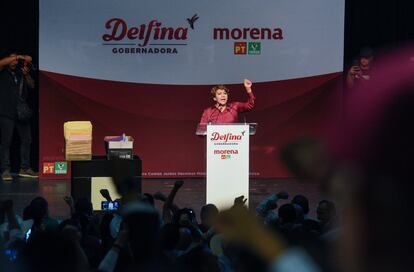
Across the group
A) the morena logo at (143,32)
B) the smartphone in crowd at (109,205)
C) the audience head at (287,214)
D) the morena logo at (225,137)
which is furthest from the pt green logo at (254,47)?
the audience head at (287,214)

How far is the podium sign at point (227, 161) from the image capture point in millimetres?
7516

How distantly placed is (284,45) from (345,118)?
1056cm

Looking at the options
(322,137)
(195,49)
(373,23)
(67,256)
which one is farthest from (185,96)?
(322,137)

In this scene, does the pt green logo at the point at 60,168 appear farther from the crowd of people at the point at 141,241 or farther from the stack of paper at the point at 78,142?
the crowd of people at the point at 141,241

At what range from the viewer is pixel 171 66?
431 inches

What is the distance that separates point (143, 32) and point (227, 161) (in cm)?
390

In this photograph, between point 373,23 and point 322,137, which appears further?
point 373,23

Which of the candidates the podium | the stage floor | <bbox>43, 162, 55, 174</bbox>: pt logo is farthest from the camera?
the podium

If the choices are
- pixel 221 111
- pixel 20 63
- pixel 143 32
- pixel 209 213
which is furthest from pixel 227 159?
pixel 209 213

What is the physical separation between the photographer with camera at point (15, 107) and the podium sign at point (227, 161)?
13.1ft

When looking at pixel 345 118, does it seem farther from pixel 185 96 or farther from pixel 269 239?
pixel 185 96

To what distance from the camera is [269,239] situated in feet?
2.15

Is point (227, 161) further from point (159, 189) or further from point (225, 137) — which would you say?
point (159, 189)

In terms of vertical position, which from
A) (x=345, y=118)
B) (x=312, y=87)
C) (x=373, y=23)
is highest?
(x=373, y=23)
